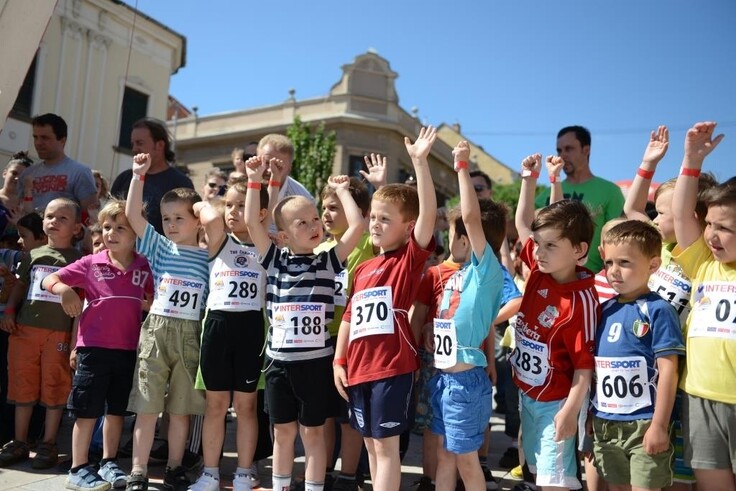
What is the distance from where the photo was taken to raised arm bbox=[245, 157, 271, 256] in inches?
138

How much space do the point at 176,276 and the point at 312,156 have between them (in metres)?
22.0

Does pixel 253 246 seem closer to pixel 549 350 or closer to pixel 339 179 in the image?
pixel 339 179

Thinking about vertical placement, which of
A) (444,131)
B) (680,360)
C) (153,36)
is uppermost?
(444,131)

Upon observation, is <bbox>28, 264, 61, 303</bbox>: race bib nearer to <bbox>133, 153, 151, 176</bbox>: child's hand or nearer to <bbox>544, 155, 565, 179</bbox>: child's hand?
<bbox>133, 153, 151, 176</bbox>: child's hand

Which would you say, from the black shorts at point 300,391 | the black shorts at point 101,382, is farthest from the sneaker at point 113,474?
the black shorts at point 300,391

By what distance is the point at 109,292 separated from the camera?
393cm

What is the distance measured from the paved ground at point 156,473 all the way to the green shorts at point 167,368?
52cm

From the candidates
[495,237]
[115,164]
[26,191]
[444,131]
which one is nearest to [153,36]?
[115,164]

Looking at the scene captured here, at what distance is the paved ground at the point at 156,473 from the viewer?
3709mm

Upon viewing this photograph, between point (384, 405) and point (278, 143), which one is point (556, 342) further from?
point (278, 143)

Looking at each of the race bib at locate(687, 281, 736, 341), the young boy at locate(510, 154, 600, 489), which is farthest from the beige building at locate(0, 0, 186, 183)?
the race bib at locate(687, 281, 736, 341)

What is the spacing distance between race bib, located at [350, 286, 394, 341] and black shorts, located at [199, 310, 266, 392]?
76 cm

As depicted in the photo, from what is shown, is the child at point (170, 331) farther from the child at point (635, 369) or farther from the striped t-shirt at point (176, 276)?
the child at point (635, 369)

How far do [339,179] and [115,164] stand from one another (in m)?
18.8
